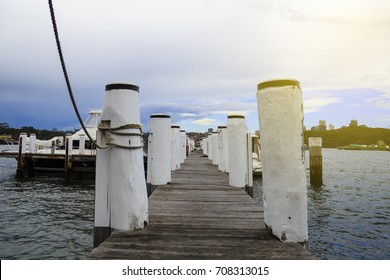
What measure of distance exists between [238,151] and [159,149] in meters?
1.82

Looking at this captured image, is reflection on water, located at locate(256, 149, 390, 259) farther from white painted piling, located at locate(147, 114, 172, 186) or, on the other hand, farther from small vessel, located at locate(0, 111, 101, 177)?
small vessel, located at locate(0, 111, 101, 177)

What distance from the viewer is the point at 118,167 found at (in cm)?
319

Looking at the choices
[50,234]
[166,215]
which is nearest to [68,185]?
[50,234]

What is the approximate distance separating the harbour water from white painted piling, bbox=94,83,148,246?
389 centimetres

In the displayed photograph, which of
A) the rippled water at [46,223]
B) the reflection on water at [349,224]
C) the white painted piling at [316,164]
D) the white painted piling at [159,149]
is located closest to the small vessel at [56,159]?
the rippled water at [46,223]

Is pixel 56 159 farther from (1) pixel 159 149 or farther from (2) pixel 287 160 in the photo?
(2) pixel 287 160

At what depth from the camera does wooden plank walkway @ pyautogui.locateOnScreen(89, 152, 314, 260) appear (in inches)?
100

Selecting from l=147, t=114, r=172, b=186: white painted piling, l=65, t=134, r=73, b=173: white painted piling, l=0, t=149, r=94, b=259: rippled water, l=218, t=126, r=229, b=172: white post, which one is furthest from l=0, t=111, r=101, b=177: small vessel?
l=147, t=114, r=172, b=186: white painted piling

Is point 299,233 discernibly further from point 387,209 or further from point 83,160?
point 83,160

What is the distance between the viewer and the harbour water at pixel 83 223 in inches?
268

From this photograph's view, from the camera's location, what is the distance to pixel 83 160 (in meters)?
19.4

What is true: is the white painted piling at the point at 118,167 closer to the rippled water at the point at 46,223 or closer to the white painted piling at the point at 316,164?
the rippled water at the point at 46,223

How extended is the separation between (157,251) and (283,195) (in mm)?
1323

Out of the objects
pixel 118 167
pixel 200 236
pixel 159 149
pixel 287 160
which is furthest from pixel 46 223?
pixel 287 160
